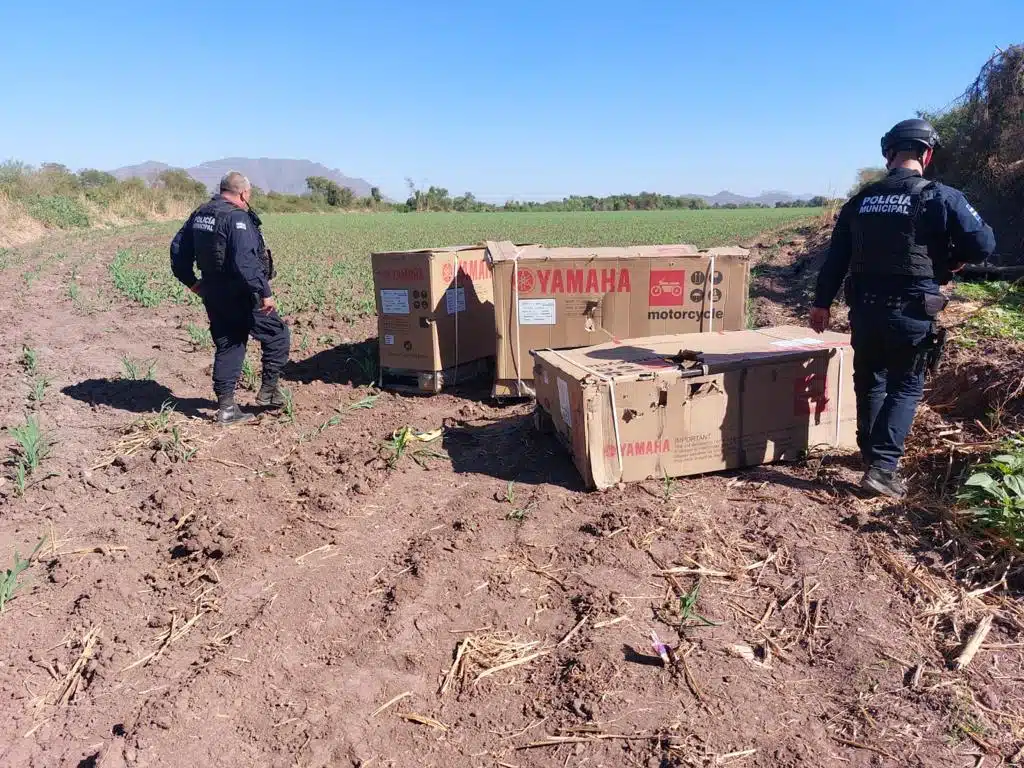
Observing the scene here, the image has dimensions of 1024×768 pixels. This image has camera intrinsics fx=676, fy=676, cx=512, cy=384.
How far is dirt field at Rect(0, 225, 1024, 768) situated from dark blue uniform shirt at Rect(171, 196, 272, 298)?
123 cm

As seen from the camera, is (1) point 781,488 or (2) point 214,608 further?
(1) point 781,488

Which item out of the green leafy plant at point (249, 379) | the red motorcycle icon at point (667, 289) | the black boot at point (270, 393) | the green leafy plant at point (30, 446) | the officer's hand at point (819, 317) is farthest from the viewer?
the green leafy plant at point (249, 379)

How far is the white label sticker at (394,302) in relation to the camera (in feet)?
20.0

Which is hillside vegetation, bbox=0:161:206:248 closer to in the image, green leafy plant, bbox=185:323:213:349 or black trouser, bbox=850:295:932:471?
green leafy plant, bbox=185:323:213:349

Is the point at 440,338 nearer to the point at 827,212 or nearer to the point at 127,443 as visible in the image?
the point at 127,443

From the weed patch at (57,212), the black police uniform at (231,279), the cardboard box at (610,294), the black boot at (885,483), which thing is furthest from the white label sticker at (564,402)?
the weed patch at (57,212)

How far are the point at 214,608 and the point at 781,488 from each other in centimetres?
301

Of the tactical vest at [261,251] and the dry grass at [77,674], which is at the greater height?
the tactical vest at [261,251]

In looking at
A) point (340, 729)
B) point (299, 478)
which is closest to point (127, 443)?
point (299, 478)

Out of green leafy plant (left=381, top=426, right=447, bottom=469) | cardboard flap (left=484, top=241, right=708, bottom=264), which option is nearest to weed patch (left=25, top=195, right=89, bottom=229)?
cardboard flap (left=484, top=241, right=708, bottom=264)

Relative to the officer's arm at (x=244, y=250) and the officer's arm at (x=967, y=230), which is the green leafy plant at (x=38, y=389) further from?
the officer's arm at (x=967, y=230)

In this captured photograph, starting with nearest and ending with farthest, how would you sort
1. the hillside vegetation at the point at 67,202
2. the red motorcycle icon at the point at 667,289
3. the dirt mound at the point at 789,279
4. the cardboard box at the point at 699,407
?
the cardboard box at the point at 699,407, the red motorcycle icon at the point at 667,289, the dirt mound at the point at 789,279, the hillside vegetation at the point at 67,202

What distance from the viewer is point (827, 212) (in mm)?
22078

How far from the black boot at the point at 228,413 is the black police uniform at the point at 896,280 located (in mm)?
4416
